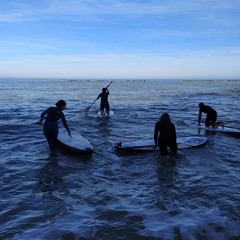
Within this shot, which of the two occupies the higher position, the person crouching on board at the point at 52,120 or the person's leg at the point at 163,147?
the person crouching on board at the point at 52,120

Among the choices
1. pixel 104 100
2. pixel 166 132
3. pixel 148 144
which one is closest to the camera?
pixel 166 132

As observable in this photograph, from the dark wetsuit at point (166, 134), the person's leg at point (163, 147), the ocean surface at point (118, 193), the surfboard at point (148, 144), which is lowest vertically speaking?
the ocean surface at point (118, 193)

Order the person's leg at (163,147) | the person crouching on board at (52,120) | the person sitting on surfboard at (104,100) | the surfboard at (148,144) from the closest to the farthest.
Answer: the person crouching on board at (52,120)
the person's leg at (163,147)
the surfboard at (148,144)
the person sitting on surfboard at (104,100)

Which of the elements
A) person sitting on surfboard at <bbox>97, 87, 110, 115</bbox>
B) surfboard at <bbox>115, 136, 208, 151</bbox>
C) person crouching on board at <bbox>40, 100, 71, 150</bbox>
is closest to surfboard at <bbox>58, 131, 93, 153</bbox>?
person crouching on board at <bbox>40, 100, 71, 150</bbox>

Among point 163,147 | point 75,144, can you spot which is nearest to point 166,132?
point 163,147

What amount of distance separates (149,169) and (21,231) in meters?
4.96

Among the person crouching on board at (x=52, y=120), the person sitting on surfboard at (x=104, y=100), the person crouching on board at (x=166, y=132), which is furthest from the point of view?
the person sitting on surfboard at (x=104, y=100)

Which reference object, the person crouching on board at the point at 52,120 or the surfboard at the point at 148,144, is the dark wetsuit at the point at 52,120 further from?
the surfboard at the point at 148,144

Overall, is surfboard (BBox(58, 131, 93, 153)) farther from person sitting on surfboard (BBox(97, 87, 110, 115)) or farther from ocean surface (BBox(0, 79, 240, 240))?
person sitting on surfboard (BBox(97, 87, 110, 115))

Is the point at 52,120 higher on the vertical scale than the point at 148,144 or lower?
higher

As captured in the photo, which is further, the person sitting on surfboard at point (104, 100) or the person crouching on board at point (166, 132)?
the person sitting on surfboard at point (104, 100)

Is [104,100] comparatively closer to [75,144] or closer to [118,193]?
[75,144]

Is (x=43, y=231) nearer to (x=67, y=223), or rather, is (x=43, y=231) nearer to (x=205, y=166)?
(x=67, y=223)

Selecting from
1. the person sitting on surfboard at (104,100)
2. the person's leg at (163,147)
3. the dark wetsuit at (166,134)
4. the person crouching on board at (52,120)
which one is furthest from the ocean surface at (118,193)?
the person sitting on surfboard at (104,100)
